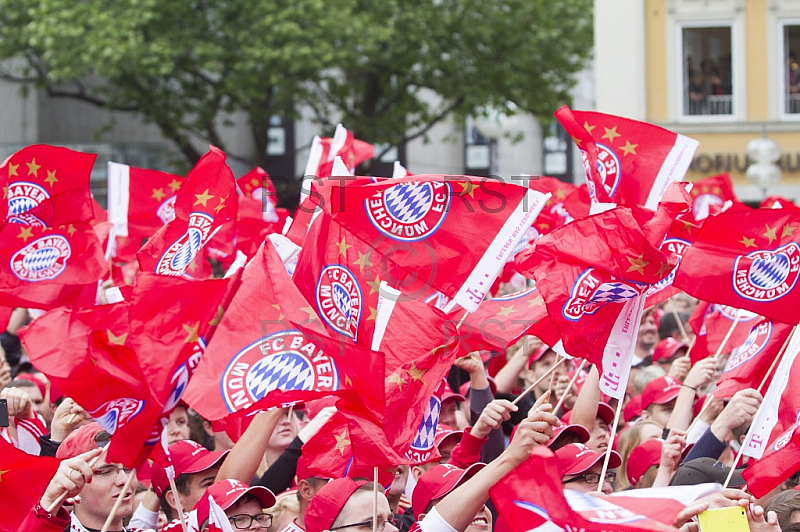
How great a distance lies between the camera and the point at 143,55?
2255 centimetres

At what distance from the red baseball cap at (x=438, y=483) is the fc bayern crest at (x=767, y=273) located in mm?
1981

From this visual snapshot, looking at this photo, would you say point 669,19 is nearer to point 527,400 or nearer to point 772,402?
point 527,400

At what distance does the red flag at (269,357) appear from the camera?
466 centimetres

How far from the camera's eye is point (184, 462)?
5.59 m

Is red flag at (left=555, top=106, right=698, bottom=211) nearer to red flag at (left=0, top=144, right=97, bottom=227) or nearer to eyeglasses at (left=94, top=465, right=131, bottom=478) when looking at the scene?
eyeglasses at (left=94, top=465, right=131, bottom=478)

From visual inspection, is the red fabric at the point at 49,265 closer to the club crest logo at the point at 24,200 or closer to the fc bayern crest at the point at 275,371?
the club crest logo at the point at 24,200

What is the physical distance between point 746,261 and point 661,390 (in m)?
1.28

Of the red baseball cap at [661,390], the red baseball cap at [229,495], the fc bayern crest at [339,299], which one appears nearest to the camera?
the red baseball cap at [229,495]

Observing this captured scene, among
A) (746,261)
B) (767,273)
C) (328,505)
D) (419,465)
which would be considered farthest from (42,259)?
(767,273)

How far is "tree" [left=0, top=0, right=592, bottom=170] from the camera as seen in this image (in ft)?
72.3

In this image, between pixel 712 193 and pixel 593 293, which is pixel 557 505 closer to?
pixel 593 293

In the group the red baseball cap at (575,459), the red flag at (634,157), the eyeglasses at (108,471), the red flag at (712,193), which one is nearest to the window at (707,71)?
the red flag at (712,193)

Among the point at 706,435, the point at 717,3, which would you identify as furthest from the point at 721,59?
the point at 706,435

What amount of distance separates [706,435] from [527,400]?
6.58 feet
